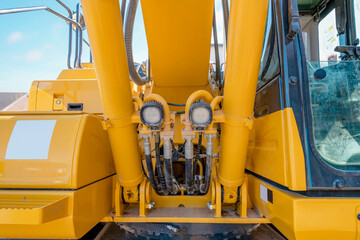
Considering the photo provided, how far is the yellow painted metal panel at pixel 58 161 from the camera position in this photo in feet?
4.58

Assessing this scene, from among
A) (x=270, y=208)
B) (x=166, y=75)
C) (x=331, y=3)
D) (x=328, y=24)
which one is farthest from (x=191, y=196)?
(x=331, y=3)

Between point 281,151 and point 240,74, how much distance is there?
536 mm

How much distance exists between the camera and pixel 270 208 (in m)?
1.49

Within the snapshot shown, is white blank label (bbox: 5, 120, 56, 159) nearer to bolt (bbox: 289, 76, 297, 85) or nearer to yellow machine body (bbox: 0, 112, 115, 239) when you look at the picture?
yellow machine body (bbox: 0, 112, 115, 239)

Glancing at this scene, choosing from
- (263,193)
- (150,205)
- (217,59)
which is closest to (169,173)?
(150,205)

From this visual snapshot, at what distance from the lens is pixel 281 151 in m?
1.34

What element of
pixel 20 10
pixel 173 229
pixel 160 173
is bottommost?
pixel 173 229

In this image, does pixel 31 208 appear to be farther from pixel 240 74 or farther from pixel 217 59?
pixel 217 59

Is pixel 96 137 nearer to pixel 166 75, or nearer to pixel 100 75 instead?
pixel 100 75

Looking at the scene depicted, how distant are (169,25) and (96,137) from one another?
1022mm

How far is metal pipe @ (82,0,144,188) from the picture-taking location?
1349 millimetres

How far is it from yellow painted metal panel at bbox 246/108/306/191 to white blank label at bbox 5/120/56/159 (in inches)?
58.0

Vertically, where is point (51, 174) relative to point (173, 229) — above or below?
above

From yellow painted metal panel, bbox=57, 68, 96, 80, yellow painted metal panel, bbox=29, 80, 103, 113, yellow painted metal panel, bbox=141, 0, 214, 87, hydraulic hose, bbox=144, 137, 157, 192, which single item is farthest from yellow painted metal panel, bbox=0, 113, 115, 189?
yellow painted metal panel, bbox=57, 68, 96, 80
